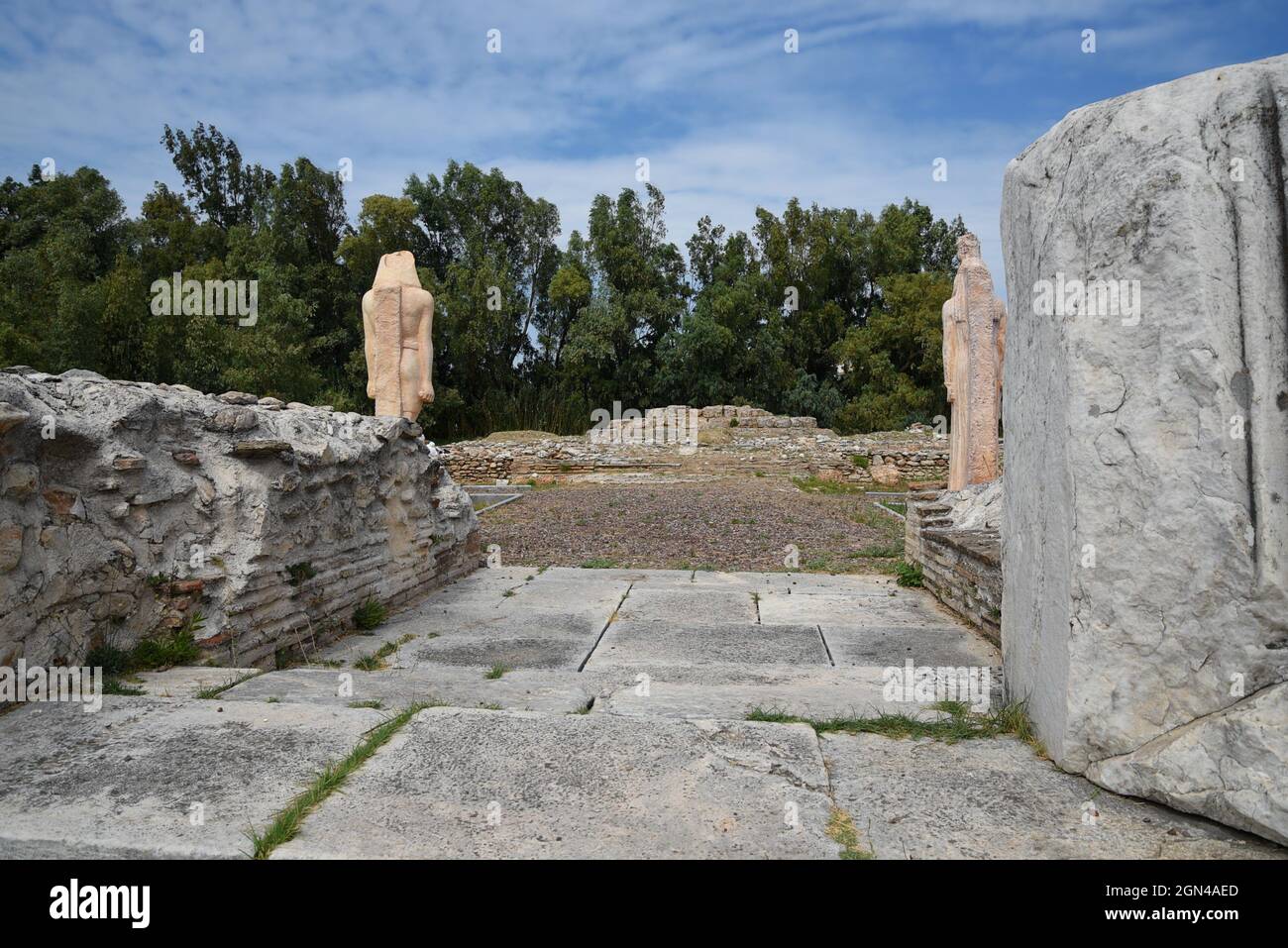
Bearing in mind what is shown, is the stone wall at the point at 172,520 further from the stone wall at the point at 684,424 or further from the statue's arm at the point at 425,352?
the stone wall at the point at 684,424

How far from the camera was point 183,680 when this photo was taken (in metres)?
3.25

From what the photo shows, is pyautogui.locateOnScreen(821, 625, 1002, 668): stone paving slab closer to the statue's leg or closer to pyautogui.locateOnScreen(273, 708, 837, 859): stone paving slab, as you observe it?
pyautogui.locateOnScreen(273, 708, 837, 859): stone paving slab

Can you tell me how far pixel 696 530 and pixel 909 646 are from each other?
572cm

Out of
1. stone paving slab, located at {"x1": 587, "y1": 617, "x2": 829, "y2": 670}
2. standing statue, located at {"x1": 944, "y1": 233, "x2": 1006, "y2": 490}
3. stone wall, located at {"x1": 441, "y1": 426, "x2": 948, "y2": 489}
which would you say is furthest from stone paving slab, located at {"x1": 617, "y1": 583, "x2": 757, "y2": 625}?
stone wall, located at {"x1": 441, "y1": 426, "x2": 948, "y2": 489}

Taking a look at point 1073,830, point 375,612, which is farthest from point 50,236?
point 1073,830

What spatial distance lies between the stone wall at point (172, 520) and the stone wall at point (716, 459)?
45.2ft

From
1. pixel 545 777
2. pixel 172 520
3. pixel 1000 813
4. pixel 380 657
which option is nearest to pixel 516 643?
pixel 380 657

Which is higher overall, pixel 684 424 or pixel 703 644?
pixel 684 424

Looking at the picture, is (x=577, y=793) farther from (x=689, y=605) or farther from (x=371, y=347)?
(x=371, y=347)

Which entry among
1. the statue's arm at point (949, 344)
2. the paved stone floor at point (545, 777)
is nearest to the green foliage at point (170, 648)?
the paved stone floor at point (545, 777)

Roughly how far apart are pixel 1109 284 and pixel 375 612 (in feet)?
14.1

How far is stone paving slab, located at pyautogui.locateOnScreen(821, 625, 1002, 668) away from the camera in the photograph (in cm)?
419

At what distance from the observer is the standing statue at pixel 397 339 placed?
408 inches

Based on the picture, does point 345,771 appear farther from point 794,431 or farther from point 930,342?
point 930,342
